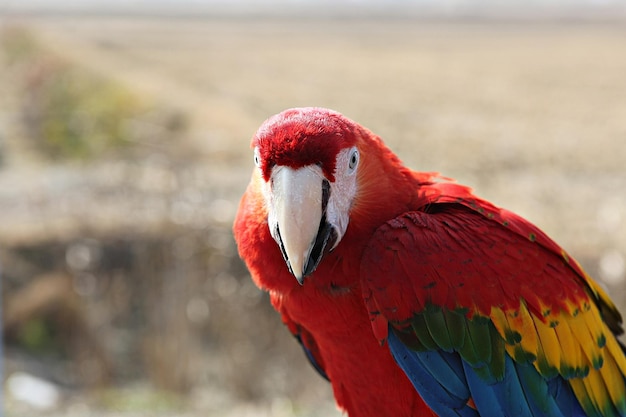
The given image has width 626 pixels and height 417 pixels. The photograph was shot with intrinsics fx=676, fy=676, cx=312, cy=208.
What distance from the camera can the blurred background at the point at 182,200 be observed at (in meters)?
5.50

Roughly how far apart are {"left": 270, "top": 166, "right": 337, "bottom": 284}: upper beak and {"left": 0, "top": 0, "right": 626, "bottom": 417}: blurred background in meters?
3.66

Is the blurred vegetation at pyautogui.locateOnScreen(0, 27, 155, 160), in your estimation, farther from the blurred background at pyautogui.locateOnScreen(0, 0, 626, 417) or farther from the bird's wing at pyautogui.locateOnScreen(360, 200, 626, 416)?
the bird's wing at pyautogui.locateOnScreen(360, 200, 626, 416)

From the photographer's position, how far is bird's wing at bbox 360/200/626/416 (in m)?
1.80

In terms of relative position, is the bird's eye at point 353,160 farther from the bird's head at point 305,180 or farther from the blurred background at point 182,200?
the blurred background at point 182,200

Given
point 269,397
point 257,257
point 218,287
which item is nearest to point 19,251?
point 218,287

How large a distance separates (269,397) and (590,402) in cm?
375

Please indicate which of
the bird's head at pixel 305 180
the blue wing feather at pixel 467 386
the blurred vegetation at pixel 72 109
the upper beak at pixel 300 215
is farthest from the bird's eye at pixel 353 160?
the blurred vegetation at pixel 72 109

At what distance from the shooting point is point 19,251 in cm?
641

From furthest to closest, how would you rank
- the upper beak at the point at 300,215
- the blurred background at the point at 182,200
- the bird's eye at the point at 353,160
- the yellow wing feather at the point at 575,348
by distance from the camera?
the blurred background at the point at 182,200, the yellow wing feather at the point at 575,348, the bird's eye at the point at 353,160, the upper beak at the point at 300,215

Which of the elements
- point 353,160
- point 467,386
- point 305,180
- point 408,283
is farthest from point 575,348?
point 305,180

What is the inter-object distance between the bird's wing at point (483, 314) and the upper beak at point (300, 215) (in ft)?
0.74

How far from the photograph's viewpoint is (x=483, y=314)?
186 centimetres

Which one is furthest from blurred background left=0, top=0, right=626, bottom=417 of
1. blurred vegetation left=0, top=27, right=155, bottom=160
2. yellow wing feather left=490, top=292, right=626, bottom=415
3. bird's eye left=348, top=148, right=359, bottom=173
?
bird's eye left=348, top=148, right=359, bottom=173

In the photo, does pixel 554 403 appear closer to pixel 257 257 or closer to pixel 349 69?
pixel 257 257
